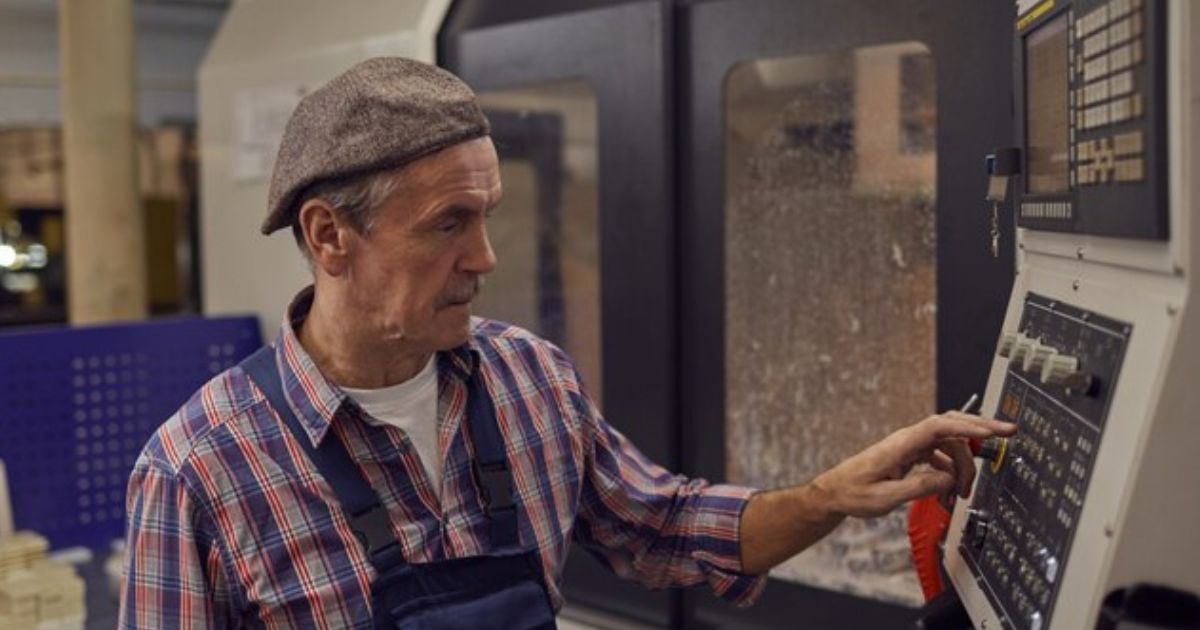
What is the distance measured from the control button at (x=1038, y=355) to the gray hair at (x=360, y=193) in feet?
2.10

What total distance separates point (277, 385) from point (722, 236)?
3.27 ft

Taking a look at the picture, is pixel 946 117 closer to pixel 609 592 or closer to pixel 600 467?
pixel 600 467

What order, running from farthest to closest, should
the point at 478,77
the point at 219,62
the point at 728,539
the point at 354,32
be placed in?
the point at 219,62 → the point at 354,32 → the point at 478,77 → the point at 728,539

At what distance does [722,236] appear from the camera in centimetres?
212

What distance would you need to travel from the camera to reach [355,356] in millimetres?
1347

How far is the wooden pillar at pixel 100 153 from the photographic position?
10.4 ft

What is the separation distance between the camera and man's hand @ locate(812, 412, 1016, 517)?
4.09ft

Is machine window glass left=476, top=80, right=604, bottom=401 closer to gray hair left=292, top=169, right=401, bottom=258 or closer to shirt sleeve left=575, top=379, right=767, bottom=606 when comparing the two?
shirt sleeve left=575, top=379, right=767, bottom=606

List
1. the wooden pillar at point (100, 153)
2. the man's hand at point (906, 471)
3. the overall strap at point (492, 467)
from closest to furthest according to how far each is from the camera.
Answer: the man's hand at point (906, 471), the overall strap at point (492, 467), the wooden pillar at point (100, 153)

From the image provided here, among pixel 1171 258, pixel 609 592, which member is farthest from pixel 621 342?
pixel 1171 258

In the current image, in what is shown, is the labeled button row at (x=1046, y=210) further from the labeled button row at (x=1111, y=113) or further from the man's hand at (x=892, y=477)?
the man's hand at (x=892, y=477)

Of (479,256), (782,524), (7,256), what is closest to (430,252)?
(479,256)

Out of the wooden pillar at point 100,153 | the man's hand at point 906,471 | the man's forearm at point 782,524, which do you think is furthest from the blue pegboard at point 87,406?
the man's hand at point 906,471

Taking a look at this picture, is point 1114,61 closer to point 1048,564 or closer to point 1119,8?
point 1119,8
